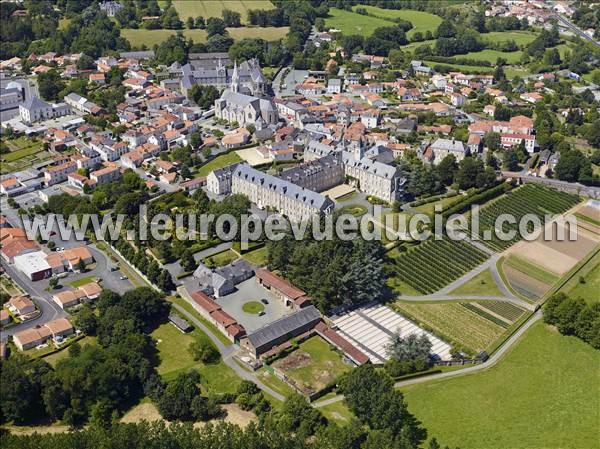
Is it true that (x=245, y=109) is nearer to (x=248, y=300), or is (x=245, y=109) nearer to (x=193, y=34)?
(x=248, y=300)

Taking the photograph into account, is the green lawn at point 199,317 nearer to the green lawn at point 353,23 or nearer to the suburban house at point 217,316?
the suburban house at point 217,316

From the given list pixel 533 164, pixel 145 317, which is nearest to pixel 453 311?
pixel 145 317

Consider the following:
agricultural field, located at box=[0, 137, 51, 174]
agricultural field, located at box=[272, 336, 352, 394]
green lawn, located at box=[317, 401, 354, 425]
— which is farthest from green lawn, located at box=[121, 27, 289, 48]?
green lawn, located at box=[317, 401, 354, 425]

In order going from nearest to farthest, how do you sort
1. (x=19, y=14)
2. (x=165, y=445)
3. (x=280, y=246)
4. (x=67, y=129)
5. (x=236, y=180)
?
1. (x=165, y=445)
2. (x=280, y=246)
3. (x=236, y=180)
4. (x=67, y=129)
5. (x=19, y=14)

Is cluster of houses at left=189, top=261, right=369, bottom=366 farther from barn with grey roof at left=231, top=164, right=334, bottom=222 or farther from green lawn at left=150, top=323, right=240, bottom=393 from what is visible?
barn with grey roof at left=231, top=164, right=334, bottom=222

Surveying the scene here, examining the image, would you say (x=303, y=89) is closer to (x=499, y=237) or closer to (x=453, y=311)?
(x=499, y=237)

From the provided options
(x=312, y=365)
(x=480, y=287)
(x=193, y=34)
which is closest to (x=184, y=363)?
(x=312, y=365)
